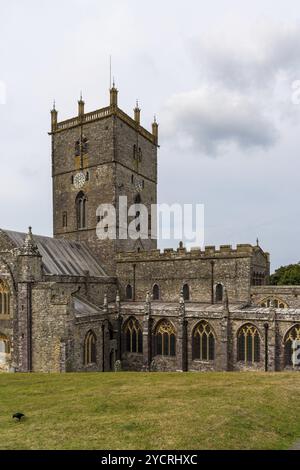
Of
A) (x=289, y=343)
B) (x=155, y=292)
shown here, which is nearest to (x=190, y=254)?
(x=155, y=292)

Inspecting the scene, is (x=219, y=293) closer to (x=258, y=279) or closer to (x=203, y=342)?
(x=258, y=279)

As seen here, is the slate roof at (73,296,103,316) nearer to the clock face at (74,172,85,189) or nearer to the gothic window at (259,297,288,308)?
the clock face at (74,172,85,189)

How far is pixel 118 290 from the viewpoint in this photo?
38500 millimetres

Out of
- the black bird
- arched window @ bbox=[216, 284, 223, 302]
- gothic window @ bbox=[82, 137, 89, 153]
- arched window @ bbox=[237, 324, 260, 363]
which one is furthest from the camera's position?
gothic window @ bbox=[82, 137, 89, 153]

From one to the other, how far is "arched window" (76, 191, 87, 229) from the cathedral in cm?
12

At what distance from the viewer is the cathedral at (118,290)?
1045 inches

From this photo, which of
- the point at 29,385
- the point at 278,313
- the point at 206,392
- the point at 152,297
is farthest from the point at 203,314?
the point at 29,385

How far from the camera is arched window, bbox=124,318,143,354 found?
32.1 meters

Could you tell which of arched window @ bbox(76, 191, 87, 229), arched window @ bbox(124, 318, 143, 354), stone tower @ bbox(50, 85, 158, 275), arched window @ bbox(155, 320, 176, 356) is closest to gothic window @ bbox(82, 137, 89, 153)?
stone tower @ bbox(50, 85, 158, 275)

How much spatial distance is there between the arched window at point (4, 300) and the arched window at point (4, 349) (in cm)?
202

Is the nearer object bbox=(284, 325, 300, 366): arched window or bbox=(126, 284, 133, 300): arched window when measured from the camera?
bbox=(284, 325, 300, 366): arched window

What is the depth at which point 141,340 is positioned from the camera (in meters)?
32.0

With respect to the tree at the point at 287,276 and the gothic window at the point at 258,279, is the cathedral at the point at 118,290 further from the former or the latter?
the tree at the point at 287,276
